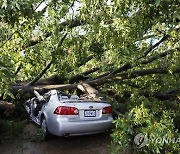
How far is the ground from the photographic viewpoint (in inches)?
259

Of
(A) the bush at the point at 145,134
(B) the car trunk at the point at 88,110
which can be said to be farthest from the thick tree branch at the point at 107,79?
(A) the bush at the point at 145,134

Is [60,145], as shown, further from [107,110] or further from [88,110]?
[107,110]

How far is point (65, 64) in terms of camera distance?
6.18m

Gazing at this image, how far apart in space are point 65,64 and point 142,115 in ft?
7.50

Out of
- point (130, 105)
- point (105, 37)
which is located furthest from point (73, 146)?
point (105, 37)

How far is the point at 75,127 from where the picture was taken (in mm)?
6520

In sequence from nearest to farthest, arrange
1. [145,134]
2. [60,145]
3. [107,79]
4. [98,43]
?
[145,134] < [98,43] < [60,145] < [107,79]

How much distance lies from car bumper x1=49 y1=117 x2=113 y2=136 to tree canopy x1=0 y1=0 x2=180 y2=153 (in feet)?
3.91

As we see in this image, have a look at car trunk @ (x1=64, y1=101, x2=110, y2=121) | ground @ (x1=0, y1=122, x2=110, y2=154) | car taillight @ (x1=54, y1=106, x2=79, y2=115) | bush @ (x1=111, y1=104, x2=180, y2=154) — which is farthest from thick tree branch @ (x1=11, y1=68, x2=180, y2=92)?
bush @ (x1=111, y1=104, x2=180, y2=154)

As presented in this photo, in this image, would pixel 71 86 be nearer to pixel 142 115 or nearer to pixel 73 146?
pixel 73 146

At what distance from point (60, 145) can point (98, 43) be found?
10.4 feet

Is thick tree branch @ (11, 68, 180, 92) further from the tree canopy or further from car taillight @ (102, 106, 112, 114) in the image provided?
car taillight @ (102, 106, 112, 114)

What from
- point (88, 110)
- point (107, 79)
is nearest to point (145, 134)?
point (88, 110)

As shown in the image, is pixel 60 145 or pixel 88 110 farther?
pixel 60 145
